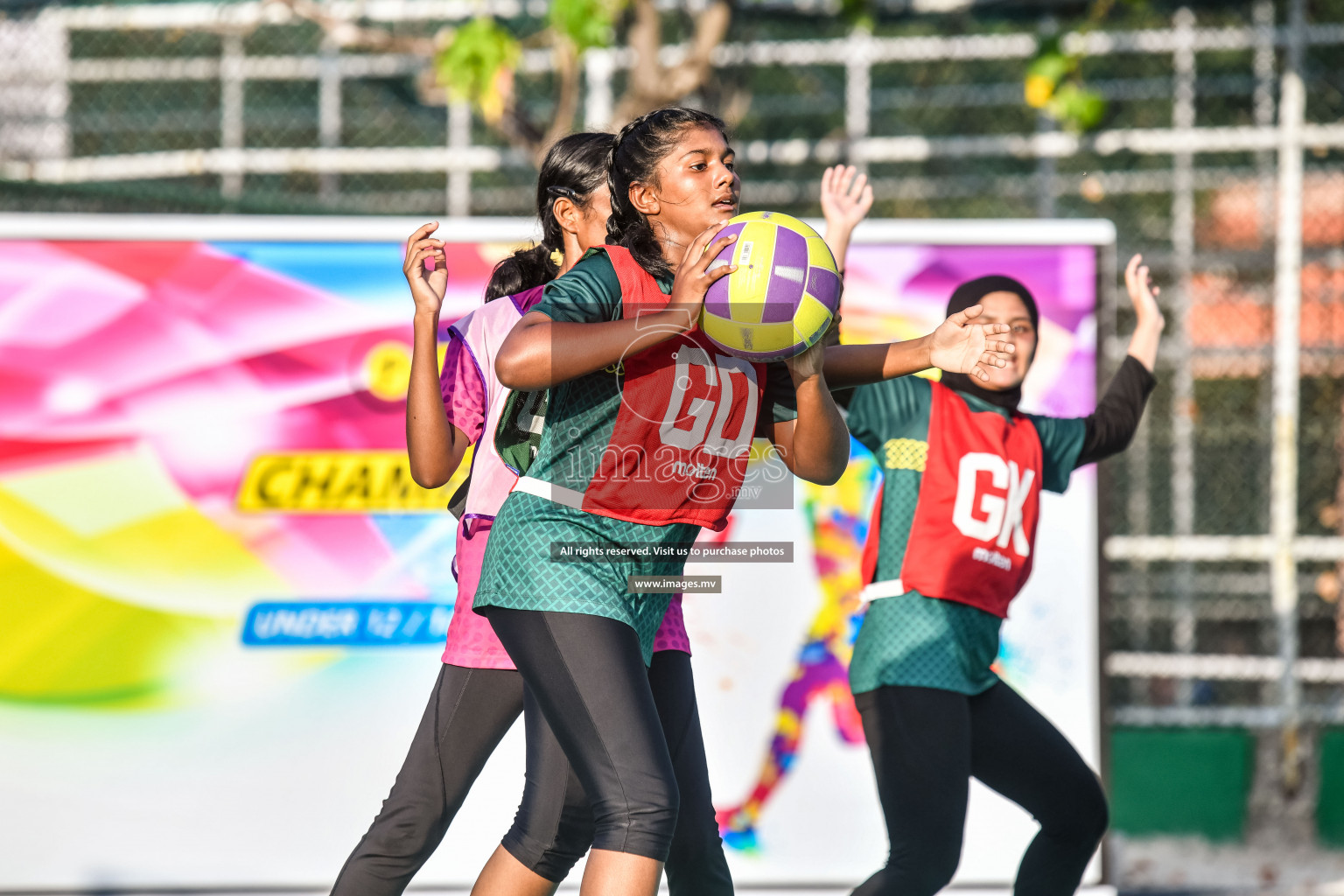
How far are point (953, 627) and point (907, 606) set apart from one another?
0.13 metres

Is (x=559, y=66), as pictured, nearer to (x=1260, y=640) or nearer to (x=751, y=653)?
(x=751, y=653)

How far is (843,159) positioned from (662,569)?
14.9ft

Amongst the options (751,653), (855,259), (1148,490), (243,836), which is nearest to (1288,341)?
(1148,490)

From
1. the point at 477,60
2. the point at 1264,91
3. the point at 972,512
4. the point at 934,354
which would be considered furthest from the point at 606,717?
the point at 1264,91

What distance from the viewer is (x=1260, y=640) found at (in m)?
7.45

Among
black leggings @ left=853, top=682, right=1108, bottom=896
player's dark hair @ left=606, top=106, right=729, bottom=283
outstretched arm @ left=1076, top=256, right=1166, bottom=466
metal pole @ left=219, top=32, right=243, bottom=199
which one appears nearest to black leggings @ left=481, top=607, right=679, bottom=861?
player's dark hair @ left=606, top=106, right=729, bottom=283

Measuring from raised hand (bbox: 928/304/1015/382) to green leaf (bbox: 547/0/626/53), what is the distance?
401 centimetres

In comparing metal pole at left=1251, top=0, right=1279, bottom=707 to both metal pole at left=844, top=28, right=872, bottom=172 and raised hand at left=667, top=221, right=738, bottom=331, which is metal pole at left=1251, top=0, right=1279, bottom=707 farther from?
raised hand at left=667, top=221, right=738, bottom=331

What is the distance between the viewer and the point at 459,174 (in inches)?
272

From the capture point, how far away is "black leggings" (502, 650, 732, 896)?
111 inches

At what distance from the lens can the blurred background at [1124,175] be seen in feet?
20.0

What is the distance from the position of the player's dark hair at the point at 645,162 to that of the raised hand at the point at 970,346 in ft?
1.97

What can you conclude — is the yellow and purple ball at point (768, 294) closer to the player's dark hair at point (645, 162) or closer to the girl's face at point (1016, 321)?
the player's dark hair at point (645, 162)

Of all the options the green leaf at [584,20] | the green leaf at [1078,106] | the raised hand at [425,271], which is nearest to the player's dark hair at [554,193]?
the raised hand at [425,271]
